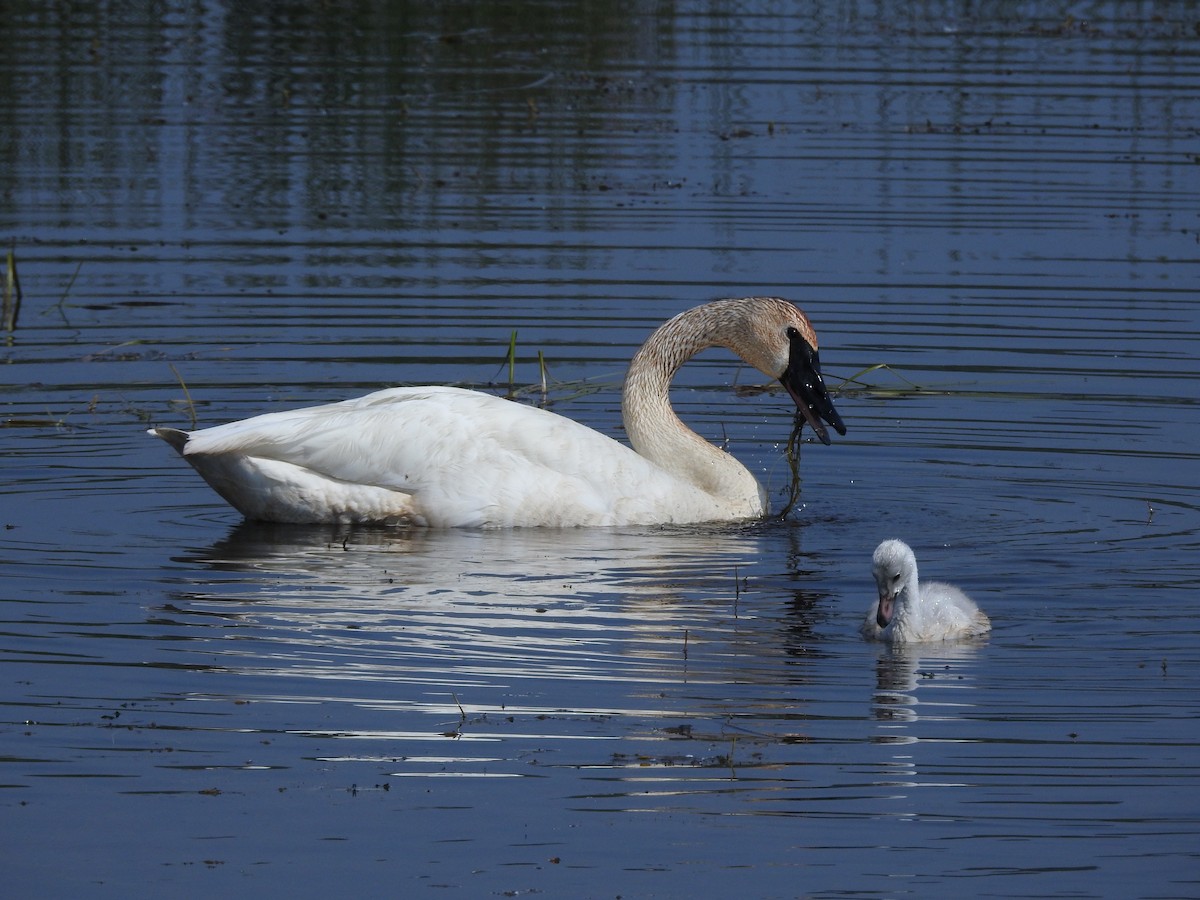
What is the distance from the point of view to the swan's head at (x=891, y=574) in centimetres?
816

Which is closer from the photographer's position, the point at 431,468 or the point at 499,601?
the point at 499,601

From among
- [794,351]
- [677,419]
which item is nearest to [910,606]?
[677,419]

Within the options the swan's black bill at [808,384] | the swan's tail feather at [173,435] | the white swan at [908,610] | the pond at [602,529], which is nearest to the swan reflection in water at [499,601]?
the pond at [602,529]

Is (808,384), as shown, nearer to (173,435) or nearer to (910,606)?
(910,606)

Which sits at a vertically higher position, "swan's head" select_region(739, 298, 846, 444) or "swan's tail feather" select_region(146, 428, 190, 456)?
"swan's head" select_region(739, 298, 846, 444)

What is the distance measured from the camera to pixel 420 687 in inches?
290

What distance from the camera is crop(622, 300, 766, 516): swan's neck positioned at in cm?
1068

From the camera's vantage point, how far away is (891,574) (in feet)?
27.0

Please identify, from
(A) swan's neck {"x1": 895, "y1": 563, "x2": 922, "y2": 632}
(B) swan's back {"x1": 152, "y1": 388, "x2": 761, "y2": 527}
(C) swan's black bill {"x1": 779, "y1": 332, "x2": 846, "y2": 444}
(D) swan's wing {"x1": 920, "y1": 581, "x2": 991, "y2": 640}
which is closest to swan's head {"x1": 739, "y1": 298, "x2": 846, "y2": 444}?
(C) swan's black bill {"x1": 779, "y1": 332, "x2": 846, "y2": 444}

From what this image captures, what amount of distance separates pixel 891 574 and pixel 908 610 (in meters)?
0.15

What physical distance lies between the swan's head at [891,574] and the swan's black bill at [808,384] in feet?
8.74

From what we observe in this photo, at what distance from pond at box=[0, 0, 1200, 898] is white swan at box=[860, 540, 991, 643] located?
10 centimetres

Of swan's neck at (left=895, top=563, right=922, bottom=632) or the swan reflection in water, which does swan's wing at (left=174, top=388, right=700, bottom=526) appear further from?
swan's neck at (left=895, top=563, right=922, bottom=632)

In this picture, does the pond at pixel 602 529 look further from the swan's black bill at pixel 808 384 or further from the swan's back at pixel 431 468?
the swan's black bill at pixel 808 384
